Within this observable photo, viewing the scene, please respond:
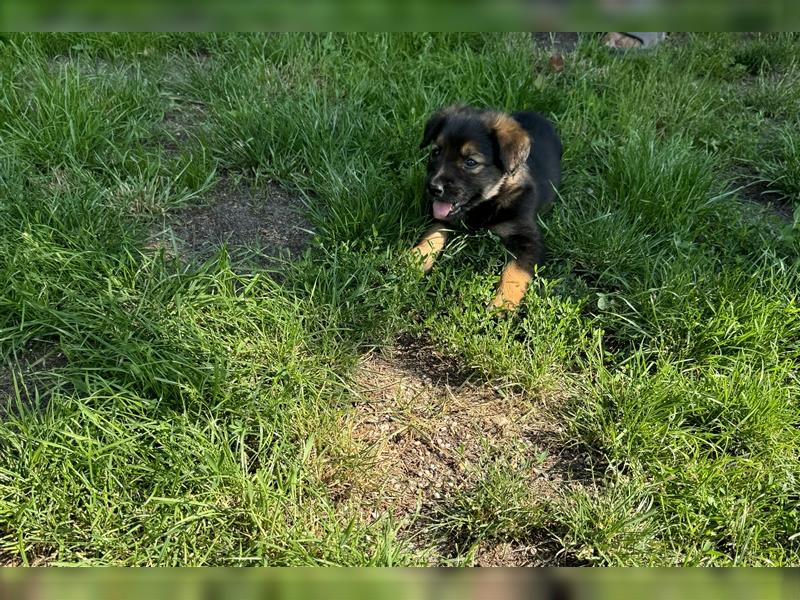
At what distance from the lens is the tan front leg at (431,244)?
10.4 feet

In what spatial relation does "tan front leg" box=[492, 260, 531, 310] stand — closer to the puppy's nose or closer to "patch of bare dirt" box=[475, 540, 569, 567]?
the puppy's nose

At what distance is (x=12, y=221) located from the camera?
10.1 ft

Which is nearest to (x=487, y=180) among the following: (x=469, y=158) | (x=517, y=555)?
(x=469, y=158)

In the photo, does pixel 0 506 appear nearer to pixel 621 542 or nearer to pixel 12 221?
pixel 12 221

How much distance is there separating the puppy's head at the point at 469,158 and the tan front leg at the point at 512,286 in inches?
18.0

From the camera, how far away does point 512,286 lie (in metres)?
3.02

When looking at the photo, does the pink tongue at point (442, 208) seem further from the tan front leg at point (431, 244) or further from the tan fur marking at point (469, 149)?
the tan fur marking at point (469, 149)

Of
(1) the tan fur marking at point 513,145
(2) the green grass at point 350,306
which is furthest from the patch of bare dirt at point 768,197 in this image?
(1) the tan fur marking at point 513,145

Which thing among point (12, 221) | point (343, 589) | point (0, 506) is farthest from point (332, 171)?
point (343, 589)

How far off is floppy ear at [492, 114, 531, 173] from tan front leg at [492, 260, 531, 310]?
0.51 m

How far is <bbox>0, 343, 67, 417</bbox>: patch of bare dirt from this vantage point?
2.51 m

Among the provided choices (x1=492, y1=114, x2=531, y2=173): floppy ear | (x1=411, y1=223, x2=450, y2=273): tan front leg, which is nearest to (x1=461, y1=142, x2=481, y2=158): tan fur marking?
(x1=492, y1=114, x2=531, y2=173): floppy ear

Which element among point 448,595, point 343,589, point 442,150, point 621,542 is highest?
point 448,595

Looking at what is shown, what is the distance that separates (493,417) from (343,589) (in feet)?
6.04
